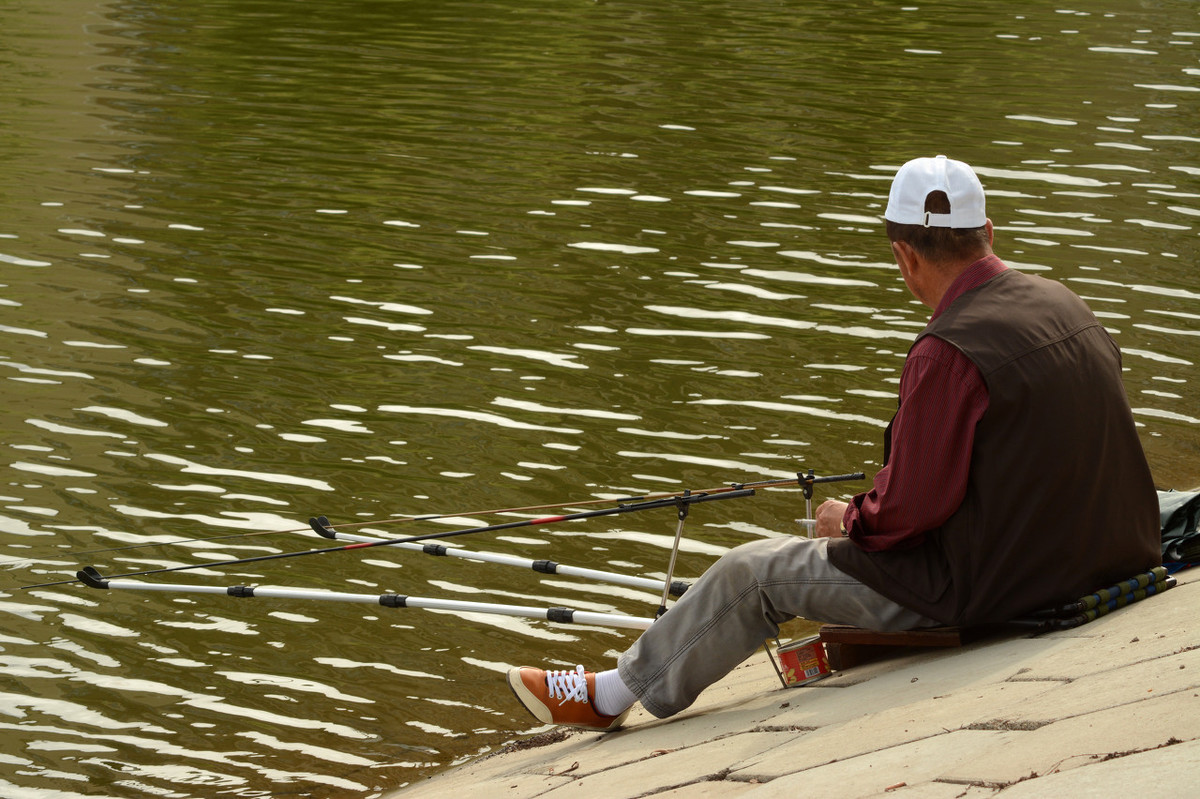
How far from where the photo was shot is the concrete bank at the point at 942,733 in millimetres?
3178

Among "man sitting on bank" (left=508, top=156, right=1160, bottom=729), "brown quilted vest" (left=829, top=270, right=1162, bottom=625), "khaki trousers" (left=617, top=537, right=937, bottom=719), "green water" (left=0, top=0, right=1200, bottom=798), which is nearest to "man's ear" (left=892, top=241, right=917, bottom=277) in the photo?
"man sitting on bank" (left=508, top=156, right=1160, bottom=729)

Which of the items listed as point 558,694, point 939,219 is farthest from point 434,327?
point 939,219

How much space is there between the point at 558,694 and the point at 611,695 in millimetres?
165

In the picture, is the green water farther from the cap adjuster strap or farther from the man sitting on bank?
the cap adjuster strap

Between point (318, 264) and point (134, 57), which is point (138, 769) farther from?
point (134, 57)

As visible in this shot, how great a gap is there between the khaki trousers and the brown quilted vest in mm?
84

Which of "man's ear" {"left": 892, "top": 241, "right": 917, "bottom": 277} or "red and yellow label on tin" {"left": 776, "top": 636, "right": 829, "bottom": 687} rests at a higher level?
"man's ear" {"left": 892, "top": 241, "right": 917, "bottom": 277}

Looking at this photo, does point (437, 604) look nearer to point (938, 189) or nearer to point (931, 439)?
point (931, 439)

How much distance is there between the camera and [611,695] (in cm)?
475

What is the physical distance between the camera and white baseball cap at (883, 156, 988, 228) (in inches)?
168

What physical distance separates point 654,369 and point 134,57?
43.0 ft

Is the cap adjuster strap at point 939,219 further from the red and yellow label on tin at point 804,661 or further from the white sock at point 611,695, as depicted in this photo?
the white sock at point 611,695

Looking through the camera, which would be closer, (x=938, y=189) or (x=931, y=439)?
(x=931, y=439)

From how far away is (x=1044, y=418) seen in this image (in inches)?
163
